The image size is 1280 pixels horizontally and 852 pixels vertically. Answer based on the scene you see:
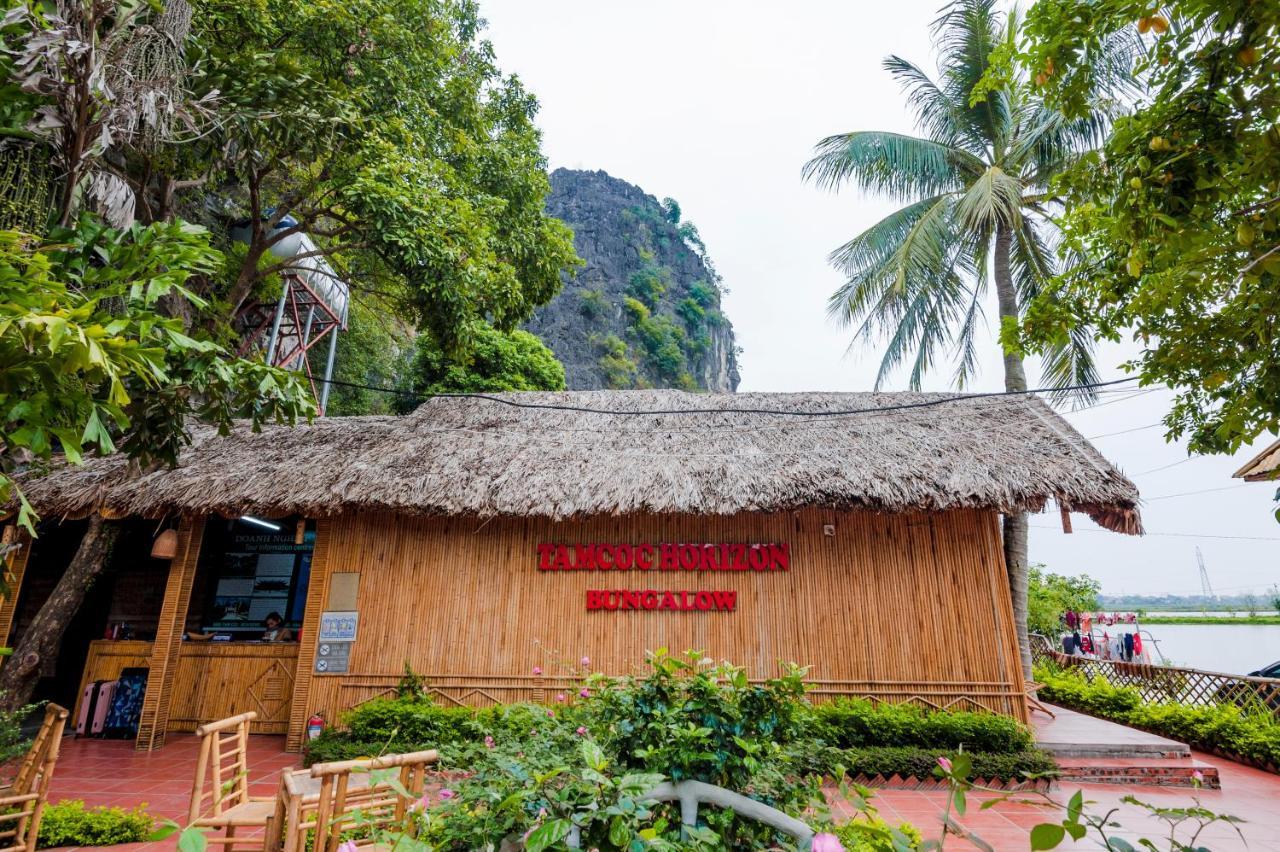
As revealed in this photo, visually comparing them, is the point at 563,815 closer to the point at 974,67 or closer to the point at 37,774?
the point at 37,774

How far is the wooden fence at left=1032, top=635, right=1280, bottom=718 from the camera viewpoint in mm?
6480

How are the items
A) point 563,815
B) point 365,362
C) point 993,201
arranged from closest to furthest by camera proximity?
point 563,815 < point 993,201 < point 365,362

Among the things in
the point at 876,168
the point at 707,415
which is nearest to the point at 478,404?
the point at 707,415

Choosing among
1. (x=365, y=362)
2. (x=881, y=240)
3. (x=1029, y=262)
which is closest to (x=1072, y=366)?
(x=1029, y=262)

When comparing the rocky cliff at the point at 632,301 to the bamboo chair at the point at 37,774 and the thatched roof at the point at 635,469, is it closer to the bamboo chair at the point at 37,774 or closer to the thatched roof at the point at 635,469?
the thatched roof at the point at 635,469

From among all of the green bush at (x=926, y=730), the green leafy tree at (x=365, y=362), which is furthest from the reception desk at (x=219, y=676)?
the green leafy tree at (x=365, y=362)

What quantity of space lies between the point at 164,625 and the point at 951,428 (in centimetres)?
854

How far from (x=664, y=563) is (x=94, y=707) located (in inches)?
241

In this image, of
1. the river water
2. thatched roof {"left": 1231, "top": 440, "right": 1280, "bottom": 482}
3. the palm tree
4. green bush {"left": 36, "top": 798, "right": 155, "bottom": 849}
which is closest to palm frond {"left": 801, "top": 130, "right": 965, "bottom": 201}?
the palm tree

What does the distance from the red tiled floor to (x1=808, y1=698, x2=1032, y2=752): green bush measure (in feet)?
1.40

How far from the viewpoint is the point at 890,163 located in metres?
8.97

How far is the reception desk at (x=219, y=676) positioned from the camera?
6605 mm

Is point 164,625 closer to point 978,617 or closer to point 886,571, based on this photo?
point 886,571

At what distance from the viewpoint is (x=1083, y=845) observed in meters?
3.96
